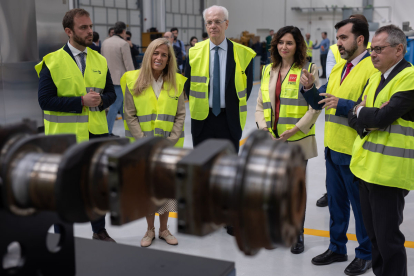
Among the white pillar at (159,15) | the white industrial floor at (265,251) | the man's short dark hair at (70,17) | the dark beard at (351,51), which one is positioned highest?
the white pillar at (159,15)

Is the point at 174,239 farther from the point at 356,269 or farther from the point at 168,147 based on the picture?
the point at 168,147

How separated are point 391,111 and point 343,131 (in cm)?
74

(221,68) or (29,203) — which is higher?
(221,68)

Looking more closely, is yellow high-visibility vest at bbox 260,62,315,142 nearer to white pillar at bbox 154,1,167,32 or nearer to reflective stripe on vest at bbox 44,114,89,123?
reflective stripe on vest at bbox 44,114,89,123

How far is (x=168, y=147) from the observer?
884mm

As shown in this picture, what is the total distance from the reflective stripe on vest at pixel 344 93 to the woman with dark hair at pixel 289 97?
0.31m

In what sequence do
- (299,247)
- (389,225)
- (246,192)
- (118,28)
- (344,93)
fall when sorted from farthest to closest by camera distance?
(118,28) → (299,247) → (344,93) → (389,225) → (246,192)

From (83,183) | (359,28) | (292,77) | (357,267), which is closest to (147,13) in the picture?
(292,77)

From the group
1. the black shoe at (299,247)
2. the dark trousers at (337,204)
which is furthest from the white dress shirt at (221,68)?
the black shoe at (299,247)

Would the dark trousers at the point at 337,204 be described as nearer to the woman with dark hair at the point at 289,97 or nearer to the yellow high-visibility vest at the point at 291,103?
the woman with dark hair at the point at 289,97

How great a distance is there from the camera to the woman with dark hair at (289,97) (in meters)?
3.63

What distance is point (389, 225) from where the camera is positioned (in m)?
2.61

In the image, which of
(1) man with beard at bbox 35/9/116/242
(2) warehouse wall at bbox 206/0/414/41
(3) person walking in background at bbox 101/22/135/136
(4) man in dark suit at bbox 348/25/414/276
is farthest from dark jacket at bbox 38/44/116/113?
(2) warehouse wall at bbox 206/0/414/41

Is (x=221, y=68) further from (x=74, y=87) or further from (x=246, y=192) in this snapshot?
(x=246, y=192)
